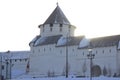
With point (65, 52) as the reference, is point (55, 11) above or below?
above

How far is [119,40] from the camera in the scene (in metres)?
68.2

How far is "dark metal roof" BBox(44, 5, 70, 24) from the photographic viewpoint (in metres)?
82.2

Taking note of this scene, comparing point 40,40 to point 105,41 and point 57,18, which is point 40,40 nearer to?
point 57,18

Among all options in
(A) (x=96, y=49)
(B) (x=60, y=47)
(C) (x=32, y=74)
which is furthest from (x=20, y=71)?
(A) (x=96, y=49)

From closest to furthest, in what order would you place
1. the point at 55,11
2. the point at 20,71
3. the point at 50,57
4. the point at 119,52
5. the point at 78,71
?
the point at 119,52
the point at 78,71
the point at 50,57
the point at 55,11
the point at 20,71

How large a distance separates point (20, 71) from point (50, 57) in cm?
1924

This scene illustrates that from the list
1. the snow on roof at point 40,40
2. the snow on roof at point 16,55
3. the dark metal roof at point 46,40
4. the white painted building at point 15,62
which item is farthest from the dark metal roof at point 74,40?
the snow on roof at point 16,55

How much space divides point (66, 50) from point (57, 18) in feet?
36.7

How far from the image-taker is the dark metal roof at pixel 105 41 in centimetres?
6861

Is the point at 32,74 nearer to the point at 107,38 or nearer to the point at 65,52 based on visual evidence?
the point at 65,52

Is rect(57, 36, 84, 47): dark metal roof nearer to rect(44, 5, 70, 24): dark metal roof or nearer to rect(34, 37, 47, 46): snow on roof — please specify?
rect(44, 5, 70, 24): dark metal roof

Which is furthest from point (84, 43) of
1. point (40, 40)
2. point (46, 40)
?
point (40, 40)

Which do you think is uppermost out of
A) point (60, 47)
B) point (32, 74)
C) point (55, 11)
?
point (55, 11)

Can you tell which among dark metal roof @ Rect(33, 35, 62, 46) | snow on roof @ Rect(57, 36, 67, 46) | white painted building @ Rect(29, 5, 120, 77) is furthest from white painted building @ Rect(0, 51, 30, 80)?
snow on roof @ Rect(57, 36, 67, 46)
